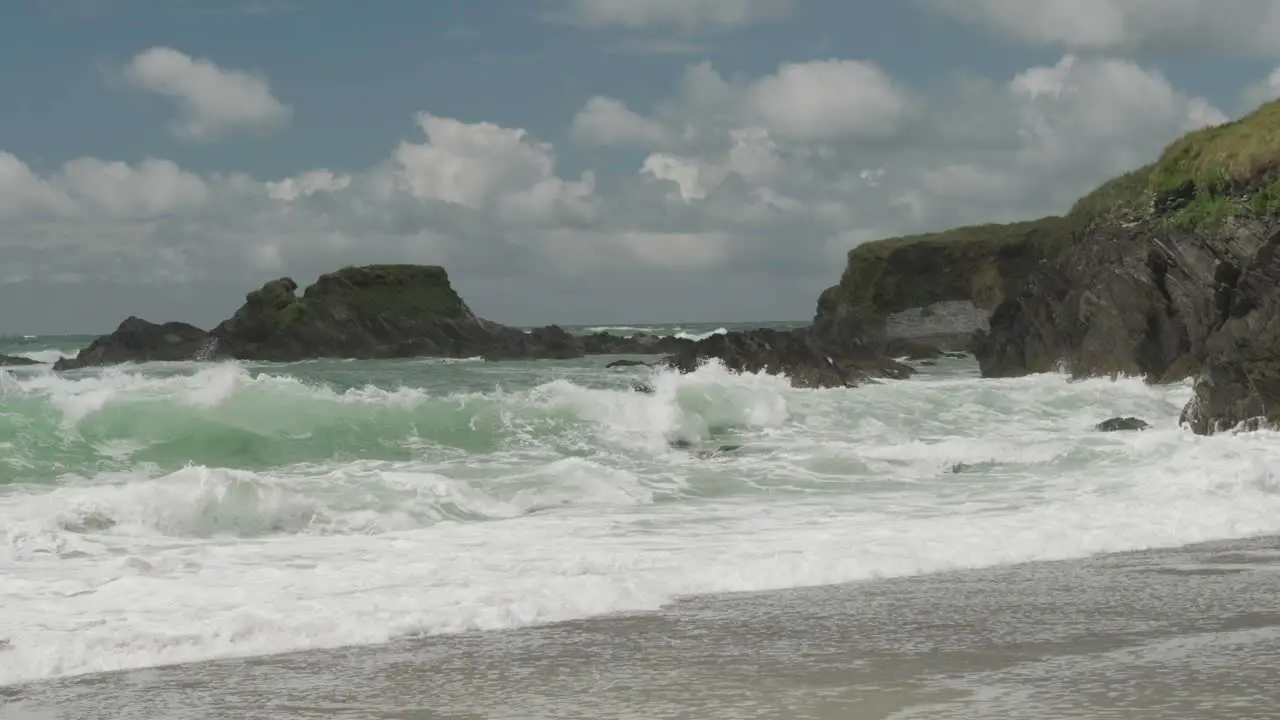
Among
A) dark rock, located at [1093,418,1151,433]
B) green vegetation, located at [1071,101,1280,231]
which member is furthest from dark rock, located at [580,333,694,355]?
dark rock, located at [1093,418,1151,433]

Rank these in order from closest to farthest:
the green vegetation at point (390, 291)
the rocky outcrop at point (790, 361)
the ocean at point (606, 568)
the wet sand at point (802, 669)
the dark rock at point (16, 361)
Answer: the wet sand at point (802, 669) < the ocean at point (606, 568) < the rocky outcrop at point (790, 361) < the dark rock at point (16, 361) < the green vegetation at point (390, 291)

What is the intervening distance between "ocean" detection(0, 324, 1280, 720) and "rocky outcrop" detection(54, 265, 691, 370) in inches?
1803

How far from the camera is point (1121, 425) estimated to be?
851 inches

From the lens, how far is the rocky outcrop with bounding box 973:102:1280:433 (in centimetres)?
2892

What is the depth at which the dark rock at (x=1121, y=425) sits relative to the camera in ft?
70.0

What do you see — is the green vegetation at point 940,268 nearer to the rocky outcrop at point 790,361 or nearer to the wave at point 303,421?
the rocky outcrop at point 790,361

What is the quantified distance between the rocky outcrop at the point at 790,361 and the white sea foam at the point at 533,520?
10.8 m

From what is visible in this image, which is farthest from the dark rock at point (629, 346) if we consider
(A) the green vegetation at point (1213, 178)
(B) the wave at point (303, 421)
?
(B) the wave at point (303, 421)

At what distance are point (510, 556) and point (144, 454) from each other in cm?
1042

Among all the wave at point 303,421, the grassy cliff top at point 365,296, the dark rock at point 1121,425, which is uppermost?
the grassy cliff top at point 365,296

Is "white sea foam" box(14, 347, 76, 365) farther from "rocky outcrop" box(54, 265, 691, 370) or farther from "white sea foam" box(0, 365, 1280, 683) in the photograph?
"white sea foam" box(0, 365, 1280, 683)

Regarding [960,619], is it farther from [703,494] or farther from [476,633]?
[703,494]

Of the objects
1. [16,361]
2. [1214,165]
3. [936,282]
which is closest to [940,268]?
[936,282]

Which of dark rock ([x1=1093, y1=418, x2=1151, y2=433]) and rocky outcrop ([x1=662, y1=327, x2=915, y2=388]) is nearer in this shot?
dark rock ([x1=1093, y1=418, x2=1151, y2=433])
